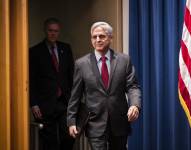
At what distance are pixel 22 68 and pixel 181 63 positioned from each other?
118 centimetres

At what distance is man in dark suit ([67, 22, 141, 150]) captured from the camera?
257 cm

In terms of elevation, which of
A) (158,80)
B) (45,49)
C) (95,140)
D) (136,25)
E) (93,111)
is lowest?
(95,140)

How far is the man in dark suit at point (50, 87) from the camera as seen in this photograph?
3188 millimetres

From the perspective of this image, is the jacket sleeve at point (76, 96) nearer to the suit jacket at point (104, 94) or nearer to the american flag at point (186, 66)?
the suit jacket at point (104, 94)

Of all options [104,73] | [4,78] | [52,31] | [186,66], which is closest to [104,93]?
[104,73]

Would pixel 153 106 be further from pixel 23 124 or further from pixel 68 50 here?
pixel 23 124

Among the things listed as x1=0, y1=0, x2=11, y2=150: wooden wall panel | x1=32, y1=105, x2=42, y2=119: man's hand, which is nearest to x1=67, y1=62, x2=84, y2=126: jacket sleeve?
x1=0, y1=0, x2=11, y2=150: wooden wall panel

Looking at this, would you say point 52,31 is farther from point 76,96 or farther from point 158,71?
point 158,71

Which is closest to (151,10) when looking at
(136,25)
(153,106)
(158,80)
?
(136,25)

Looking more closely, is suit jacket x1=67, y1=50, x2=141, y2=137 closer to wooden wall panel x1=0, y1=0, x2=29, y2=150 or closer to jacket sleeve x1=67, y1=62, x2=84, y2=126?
jacket sleeve x1=67, y1=62, x2=84, y2=126

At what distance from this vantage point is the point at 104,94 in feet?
8.43

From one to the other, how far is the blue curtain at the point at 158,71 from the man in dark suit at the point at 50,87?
0.65 meters

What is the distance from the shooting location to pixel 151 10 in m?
3.27

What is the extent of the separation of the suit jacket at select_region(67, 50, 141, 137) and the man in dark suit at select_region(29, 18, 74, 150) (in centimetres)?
58
